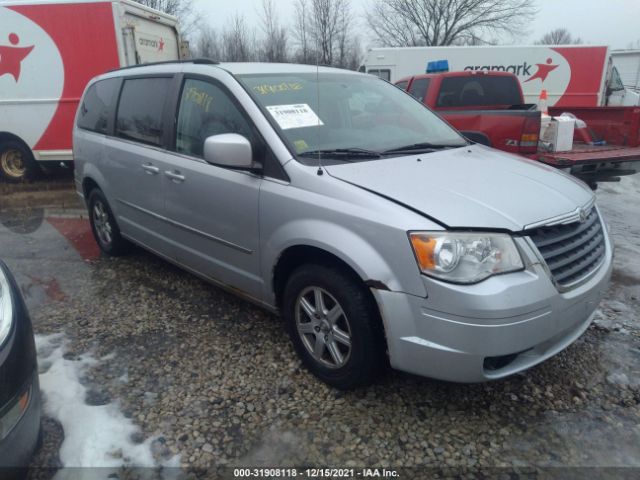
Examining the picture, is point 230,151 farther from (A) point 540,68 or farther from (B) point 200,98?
(A) point 540,68

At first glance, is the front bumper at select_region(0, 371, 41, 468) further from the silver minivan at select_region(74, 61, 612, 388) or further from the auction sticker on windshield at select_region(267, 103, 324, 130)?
the auction sticker on windshield at select_region(267, 103, 324, 130)

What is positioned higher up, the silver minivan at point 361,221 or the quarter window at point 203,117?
the quarter window at point 203,117

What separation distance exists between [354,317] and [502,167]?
1363 millimetres

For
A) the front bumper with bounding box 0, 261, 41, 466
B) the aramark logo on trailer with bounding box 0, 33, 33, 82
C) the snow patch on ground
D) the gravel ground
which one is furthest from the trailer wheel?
the front bumper with bounding box 0, 261, 41, 466

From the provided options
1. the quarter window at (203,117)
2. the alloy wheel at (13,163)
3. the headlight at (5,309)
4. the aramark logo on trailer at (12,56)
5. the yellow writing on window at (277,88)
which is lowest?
the alloy wheel at (13,163)

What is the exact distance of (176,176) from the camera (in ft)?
11.4

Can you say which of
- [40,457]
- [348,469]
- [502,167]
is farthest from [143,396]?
[502,167]

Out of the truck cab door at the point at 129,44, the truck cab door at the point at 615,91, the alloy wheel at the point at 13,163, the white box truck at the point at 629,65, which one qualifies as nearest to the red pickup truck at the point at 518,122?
the truck cab door at the point at 129,44

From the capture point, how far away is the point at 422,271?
7.15 ft

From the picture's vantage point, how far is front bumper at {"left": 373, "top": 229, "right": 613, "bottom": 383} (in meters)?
2.12

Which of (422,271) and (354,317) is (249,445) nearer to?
(354,317)

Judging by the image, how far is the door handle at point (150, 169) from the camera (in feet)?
12.1

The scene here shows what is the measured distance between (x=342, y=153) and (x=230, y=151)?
65 cm

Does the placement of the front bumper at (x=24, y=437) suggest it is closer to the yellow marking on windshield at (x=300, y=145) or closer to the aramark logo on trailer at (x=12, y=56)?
the yellow marking on windshield at (x=300, y=145)
